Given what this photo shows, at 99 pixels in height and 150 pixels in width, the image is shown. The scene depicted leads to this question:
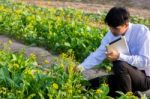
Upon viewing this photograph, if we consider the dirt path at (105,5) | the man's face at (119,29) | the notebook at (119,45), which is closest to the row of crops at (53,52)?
the notebook at (119,45)

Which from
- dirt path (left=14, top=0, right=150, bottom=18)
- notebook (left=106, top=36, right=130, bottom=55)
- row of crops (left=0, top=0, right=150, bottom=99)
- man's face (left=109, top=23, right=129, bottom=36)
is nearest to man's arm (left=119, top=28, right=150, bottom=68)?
notebook (left=106, top=36, right=130, bottom=55)

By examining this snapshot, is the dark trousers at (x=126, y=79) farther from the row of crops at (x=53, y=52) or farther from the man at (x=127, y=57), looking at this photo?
the row of crops at (x=53, y=52)

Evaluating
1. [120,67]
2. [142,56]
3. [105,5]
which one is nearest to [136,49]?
[142,56]

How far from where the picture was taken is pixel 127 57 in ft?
19.6

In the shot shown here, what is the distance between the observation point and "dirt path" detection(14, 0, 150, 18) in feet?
59.1

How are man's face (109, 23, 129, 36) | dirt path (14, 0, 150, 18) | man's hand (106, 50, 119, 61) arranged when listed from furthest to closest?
dirt path (14, 0, 150, 18) < man's face (109, 23, 129, 36) < man's hand (106, 50, 119, 61)

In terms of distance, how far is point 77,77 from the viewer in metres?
5.80

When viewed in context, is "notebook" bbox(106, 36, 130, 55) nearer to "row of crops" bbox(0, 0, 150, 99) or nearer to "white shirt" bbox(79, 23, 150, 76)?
"white shirt" bbox(79, 23, 150, 76)

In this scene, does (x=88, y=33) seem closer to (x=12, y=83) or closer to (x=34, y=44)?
(x=34, y=44)

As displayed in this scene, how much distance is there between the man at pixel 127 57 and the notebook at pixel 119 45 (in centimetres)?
8

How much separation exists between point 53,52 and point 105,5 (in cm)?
1102

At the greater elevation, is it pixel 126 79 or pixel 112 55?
pixel 112 55

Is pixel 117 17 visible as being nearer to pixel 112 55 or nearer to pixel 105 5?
pixel 112 55

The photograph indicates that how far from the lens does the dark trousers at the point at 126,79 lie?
19.5 feet
